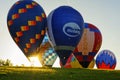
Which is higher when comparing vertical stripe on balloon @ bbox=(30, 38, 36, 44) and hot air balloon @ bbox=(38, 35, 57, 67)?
vertical stripe on balloon @ bbox=(30, 38, 36, 44)

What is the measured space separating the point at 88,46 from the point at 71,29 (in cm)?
787

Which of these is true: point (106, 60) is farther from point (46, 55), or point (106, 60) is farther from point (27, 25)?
point (27, 25)

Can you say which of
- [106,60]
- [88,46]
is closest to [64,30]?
[88,46]

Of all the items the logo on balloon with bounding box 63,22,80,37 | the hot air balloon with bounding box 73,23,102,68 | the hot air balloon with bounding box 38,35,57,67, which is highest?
the logo on balloon with bounding box 63,22,80,37

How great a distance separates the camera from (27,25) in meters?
46.6

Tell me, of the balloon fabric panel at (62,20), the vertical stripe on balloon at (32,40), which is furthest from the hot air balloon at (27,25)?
the balloon fabric panel at (62,20)

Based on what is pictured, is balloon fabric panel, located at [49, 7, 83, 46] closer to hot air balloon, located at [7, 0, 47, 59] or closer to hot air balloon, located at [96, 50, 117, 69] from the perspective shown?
hot air balloon, located at [7, 0, 47, 59]

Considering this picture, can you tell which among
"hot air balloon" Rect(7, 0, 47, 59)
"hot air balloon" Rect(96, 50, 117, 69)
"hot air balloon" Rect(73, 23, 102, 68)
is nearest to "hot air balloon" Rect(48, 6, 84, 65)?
"hot air balloon" Rect(7, 0, 47, 59)

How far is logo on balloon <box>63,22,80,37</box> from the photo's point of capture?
4753 centimetres

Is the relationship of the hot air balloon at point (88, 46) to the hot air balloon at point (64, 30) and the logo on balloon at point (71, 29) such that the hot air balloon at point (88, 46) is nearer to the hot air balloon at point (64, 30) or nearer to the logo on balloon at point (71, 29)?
the logo on balloon at point (71, 29)

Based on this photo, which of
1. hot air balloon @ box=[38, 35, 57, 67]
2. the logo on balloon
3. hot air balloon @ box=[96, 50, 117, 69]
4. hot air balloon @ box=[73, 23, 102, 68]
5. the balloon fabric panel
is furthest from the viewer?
hot air balloon @ box=[96, 50, 117, 69]

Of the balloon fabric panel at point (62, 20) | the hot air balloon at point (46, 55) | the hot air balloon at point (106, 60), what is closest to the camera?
the balloon fabric panel at point (62, 20)

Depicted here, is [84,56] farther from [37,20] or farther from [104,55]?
[104,55]

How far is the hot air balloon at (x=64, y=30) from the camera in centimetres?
4709
